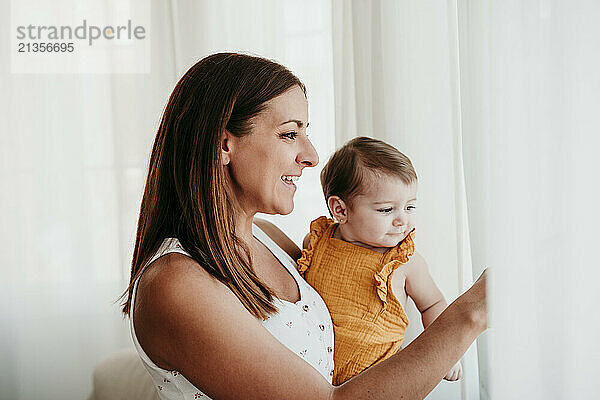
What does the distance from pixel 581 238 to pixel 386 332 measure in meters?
0.58

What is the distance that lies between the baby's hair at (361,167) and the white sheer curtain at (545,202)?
0.40 m

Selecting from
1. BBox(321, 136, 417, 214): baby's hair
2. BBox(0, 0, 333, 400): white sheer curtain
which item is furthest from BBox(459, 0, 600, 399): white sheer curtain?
BBox(0, 0, 333, 400): white sheer curtain

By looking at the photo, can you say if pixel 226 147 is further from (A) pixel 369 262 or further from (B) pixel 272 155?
(A) pixel 369 262

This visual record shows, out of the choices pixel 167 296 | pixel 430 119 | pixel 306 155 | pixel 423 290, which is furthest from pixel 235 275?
pixel 430 119

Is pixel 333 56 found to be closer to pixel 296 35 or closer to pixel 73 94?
pixel 296 35

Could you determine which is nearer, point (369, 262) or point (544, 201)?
point (544, 201)

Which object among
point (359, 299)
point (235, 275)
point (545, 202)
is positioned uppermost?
point (545, 202)

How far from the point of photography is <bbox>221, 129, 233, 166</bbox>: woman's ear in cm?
113

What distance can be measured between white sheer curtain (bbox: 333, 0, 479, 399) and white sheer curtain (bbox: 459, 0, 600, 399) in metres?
0.75

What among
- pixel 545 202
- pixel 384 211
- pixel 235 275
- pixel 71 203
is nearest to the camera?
pixel 545 202

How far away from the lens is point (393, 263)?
139 centimetres

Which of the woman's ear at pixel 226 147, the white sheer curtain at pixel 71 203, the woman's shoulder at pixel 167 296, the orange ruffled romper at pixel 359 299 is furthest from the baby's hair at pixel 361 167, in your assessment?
the white sheer curtain at pixel 71 203

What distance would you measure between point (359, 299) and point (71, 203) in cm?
134

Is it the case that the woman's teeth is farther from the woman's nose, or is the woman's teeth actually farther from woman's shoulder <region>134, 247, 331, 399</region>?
woman's shoulder <region>134, 247, 331, 399</region>
